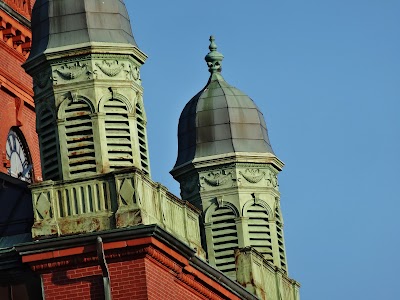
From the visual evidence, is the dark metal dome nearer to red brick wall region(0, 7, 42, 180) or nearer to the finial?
the finial

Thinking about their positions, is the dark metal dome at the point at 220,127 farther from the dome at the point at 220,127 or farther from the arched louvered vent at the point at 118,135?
the arched louvered vent at the point at 118,135

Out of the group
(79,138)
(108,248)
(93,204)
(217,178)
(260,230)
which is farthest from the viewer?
(260,230)

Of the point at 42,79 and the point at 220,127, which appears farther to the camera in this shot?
the point at 220,127

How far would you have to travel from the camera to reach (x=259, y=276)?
171 feet

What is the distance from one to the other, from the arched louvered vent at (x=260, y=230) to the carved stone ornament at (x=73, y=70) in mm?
9458

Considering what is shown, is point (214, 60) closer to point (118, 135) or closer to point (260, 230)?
point (260, 230)

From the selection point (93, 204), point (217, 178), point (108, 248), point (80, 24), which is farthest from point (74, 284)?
point (217, 178)

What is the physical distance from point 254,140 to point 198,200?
1898mm

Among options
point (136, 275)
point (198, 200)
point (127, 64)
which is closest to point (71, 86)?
point (127, 64)

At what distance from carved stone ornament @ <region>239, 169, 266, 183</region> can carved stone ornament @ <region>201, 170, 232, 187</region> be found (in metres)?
0.32

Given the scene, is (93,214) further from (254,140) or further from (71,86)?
(254,140)

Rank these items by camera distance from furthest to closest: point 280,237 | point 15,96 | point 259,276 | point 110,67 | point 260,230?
1. point 15,96
2. point 280,237
3. point 260,230
4. point 259,276
5. point 110,67

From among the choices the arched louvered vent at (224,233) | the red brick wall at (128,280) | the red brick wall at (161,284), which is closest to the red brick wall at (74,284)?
the red brick wall at (128,280)

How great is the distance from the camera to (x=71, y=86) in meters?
45.5
